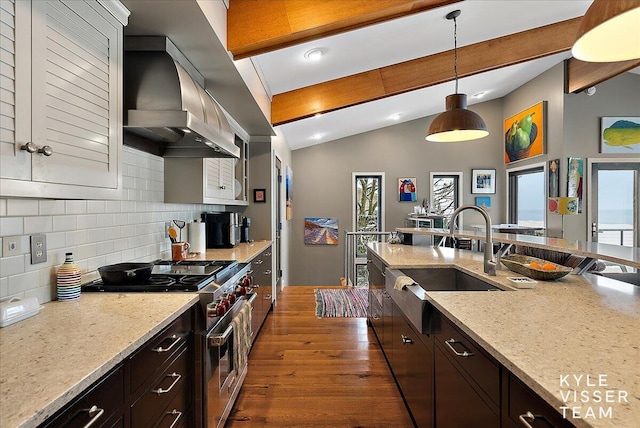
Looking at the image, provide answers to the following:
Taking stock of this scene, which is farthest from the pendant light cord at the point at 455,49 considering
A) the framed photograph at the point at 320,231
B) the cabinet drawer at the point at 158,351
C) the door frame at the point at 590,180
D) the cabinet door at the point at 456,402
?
the cabinet drawer at the point at 158,351

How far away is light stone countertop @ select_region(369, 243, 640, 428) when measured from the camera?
2.43ft

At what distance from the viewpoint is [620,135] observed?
16.7ft

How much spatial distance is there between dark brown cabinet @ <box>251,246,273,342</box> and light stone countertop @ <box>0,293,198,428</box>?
165 cm

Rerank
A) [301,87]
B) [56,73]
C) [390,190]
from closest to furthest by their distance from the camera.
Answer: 1. [56,73]
2. [301,87]
3. [390,190]

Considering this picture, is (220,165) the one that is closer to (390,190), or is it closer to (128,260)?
(128,260)

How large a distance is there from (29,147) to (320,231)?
5.84 meters

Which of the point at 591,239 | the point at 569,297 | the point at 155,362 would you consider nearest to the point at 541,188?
the point at 591,239

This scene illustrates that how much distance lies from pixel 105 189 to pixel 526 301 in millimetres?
1834

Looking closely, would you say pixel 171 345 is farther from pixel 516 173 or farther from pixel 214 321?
pixel 516 173

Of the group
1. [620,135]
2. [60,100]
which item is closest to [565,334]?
[60,100]

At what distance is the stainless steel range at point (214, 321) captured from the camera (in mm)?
1688

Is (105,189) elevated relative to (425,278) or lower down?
elevated

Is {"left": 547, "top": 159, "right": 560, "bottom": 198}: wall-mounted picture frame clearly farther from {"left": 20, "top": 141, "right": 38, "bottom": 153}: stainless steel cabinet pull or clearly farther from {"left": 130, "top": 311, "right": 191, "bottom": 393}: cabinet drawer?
{"left": 20, "top": 141, "right": 38, "bottom": 153}: stainless steel cabinet pull

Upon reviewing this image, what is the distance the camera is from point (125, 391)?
1068 millimetres
